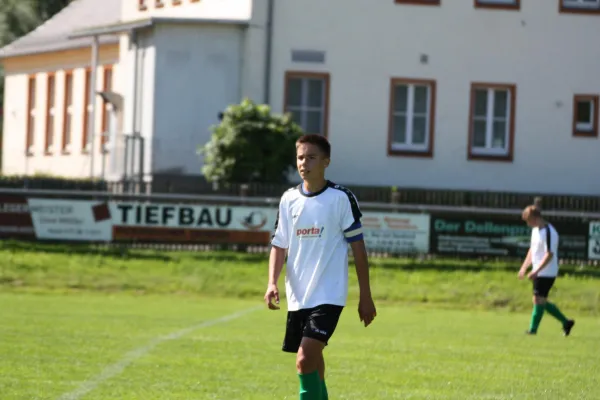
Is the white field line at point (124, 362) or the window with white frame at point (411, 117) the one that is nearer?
the white field line at point (124, 362)

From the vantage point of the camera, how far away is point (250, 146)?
36.2 m

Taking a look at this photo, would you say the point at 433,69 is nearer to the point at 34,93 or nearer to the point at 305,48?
the point at 305,48

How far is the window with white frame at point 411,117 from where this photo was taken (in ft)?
132

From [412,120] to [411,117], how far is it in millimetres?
89

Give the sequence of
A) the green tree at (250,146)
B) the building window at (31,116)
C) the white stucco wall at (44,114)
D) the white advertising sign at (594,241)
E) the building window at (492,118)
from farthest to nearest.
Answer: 1. the building window at (31,116)
2. the white stucco wall at (44,114)
3. the building window at (492,118)
4. the green tree at (250,146)
5. the white advertising sign at (594,241)

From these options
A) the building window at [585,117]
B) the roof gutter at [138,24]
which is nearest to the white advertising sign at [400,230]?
the roof gutter at [138,24]

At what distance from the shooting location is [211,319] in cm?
2219

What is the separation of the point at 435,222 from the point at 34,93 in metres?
27.2

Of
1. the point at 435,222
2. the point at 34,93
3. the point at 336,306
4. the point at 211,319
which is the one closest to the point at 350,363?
the point at 336,306

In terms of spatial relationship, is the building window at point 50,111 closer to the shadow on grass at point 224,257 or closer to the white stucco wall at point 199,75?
the white stucco wall at point 199,75

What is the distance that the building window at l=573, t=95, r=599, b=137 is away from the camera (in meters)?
40.6

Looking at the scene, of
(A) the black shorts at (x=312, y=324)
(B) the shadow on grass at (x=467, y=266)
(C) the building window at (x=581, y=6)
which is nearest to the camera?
(A) the black shorts at (x=312, y=324)

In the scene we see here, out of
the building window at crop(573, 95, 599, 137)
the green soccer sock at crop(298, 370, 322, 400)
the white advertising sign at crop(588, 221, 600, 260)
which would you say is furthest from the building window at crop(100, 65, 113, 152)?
the green soccer sock at crop(298, 370, 322, 400)

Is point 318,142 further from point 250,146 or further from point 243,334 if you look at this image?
point 250,146
